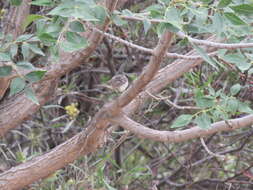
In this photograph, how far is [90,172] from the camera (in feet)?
5.72

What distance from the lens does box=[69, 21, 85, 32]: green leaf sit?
3.19 feet

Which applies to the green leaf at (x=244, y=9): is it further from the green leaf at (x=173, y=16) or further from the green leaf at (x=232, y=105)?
the green leaf at (x=232, y=105)

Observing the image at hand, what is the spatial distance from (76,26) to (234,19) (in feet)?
1.07

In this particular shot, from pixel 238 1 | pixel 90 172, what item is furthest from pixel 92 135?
pixel 238 1

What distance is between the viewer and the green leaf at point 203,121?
1.17m

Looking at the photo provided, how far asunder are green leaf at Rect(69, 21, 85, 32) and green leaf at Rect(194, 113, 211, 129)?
40cm

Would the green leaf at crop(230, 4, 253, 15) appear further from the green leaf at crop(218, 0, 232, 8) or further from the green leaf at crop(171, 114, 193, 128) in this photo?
the green leaf at crop(171, 114, 193, 128)

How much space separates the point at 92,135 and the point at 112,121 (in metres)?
0.16

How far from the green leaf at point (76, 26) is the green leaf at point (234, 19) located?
30 cm

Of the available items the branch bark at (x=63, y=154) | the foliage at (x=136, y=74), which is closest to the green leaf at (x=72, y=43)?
the foliage at (x=136, y=74)

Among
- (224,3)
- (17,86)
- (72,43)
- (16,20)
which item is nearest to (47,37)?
(72,43)

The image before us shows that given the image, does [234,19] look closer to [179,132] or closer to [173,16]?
[173,16]

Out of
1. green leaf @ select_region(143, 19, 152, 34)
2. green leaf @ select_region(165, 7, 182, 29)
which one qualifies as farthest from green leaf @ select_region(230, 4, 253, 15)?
green leaf @ select_region(143, 19, 152, 34)

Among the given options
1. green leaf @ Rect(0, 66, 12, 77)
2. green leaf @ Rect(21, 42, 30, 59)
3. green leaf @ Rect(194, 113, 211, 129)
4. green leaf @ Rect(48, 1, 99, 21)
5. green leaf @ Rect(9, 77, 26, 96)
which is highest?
green leaf @ Rect(48, 1, 99, 21)
